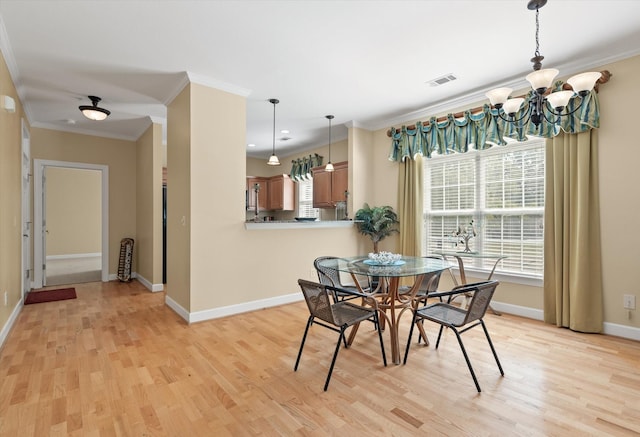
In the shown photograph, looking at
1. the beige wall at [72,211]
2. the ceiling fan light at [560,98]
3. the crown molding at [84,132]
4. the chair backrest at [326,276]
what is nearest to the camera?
the ceiling fan light at [560,98]

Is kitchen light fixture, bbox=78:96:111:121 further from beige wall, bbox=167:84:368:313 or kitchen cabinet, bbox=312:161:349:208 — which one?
kitchen cabinet, bbox=312:161:349:208

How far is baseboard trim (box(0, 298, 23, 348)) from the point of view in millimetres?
3052

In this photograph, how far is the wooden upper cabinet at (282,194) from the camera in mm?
7672

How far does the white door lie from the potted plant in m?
4.75

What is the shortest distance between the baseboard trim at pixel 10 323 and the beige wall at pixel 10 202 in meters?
0.05

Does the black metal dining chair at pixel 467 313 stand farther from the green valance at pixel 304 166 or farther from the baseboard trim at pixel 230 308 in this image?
the green valance at pixel 304 166

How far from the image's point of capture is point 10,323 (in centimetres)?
345

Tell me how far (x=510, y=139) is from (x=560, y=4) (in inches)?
67.2

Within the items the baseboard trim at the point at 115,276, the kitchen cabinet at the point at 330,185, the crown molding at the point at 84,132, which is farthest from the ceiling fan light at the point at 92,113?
the kitchen cabinet at the point at 330,185

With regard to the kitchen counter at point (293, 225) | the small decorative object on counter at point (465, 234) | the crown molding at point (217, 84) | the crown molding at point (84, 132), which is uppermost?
the crown molding at point (217, 84)

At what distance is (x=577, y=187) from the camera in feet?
11.0

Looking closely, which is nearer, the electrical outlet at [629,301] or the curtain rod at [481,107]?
the electrical outlet at [629,301]

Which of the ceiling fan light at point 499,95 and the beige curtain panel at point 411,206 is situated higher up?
the ceiling fan light at point 499,95

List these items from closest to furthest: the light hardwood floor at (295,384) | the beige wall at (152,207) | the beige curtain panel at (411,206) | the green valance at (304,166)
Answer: the light hardwood floor at (295,384) < the beige curtain panel at (411,206) < the beige wall at (152,207) < the green valance at (304,166)
